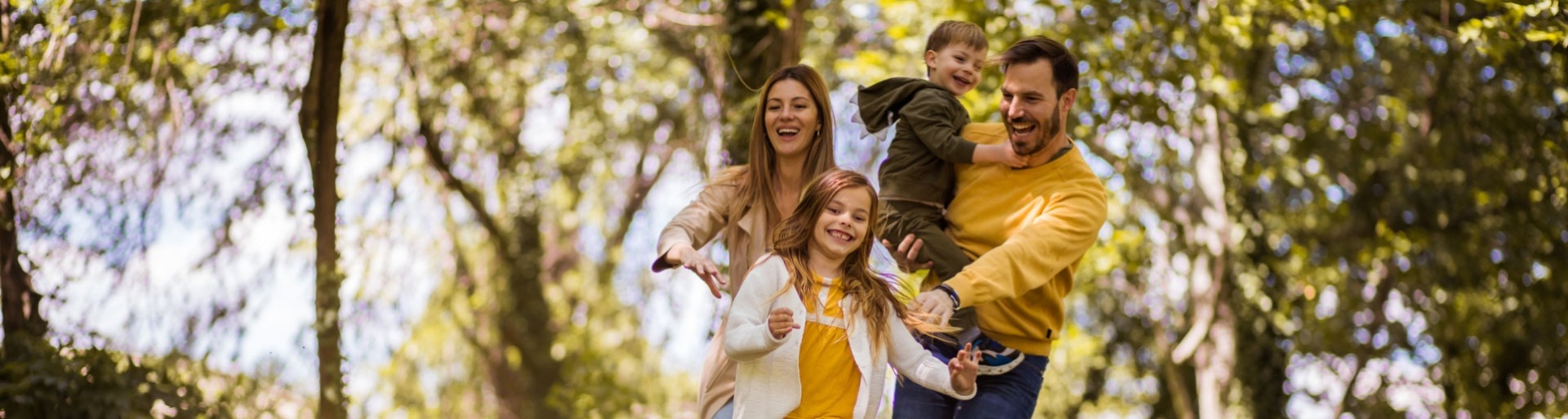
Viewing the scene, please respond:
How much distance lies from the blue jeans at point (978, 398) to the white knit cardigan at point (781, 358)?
242mm

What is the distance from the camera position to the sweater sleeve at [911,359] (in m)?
3.24

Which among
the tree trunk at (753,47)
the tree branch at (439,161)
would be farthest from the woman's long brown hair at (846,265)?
the tree branch at (439,161)

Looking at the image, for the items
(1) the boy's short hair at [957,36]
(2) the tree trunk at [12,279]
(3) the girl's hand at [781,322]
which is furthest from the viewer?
(2) the tree trunk at [12,279]

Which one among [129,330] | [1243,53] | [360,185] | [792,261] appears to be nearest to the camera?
[792,261]

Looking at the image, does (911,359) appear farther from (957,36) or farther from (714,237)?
(957,36)

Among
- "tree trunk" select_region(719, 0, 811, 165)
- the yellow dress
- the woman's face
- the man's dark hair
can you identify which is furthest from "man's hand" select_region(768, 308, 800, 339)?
"tree trunk" select_region(719, 0, 811, 165)

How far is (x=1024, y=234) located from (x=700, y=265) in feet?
2.24

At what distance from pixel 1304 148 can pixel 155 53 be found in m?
7.56

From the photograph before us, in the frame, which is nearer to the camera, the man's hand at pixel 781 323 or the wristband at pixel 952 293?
the man's hand at pixel 781 323

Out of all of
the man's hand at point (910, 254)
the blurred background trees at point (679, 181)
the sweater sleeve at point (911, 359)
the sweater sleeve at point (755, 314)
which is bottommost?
the blurred background trees at point (679, 181)

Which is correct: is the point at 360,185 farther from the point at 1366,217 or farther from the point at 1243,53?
the point at 1366,217

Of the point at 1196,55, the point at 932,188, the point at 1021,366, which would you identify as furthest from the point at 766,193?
the point at 1196,55

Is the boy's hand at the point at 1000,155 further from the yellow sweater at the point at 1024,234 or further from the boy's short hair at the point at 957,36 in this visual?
the boy's short hair at the point at 957,36

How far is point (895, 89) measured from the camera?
3.88 m
